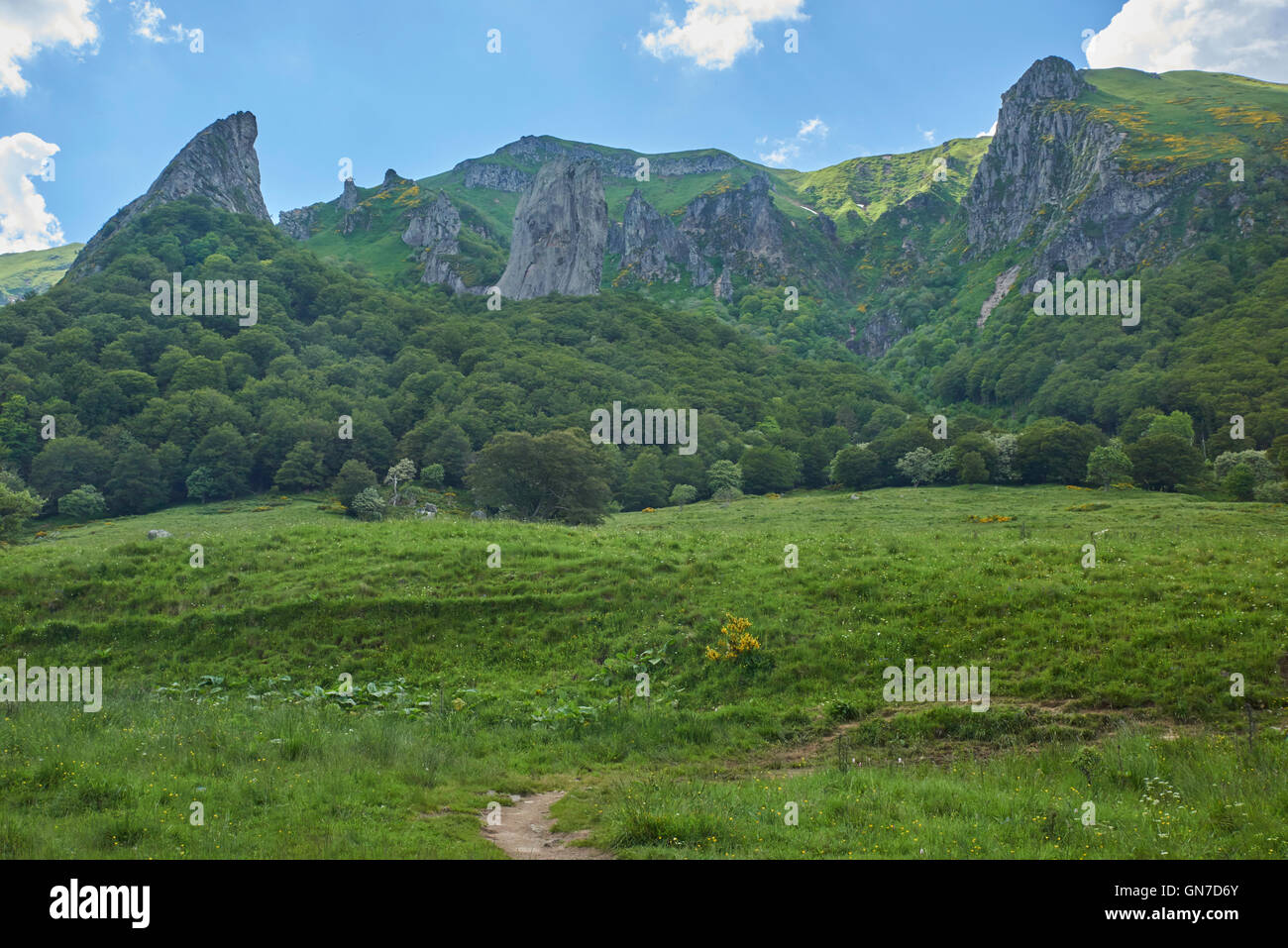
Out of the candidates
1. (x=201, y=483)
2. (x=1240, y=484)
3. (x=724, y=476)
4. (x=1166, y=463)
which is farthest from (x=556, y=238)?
(x=1240, y=484)

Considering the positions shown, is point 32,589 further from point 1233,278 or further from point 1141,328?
point 1233,278

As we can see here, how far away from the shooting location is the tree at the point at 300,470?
91.6 metres

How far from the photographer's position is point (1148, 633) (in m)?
15.6

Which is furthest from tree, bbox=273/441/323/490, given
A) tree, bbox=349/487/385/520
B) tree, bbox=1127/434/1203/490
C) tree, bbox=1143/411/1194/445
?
tree, bbox=1143/411/1194/445

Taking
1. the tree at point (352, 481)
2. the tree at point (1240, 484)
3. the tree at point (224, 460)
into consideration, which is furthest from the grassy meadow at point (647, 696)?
the tree at point (224, 460)

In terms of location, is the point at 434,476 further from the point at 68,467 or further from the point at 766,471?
the point at 766,471

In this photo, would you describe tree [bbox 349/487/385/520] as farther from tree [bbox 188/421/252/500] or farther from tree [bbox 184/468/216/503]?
tree [bbox 184/468/216/503]

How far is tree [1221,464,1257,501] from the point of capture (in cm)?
6341

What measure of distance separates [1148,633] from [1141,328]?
156328mm

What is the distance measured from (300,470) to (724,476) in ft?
178

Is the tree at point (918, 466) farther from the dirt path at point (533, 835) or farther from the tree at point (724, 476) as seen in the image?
the dirt path at point (533, 835)

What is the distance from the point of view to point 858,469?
305 feet

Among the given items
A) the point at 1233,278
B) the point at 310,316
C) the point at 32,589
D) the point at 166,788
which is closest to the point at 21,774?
the point at 166,788

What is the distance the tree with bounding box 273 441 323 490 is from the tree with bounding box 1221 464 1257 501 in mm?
98294
